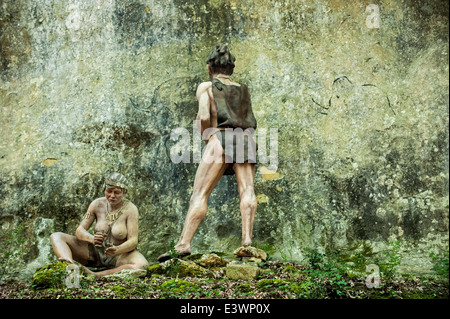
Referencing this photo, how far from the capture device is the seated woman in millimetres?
6980

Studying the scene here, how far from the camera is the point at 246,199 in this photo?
285 inches

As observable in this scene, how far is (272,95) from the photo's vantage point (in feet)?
30.2

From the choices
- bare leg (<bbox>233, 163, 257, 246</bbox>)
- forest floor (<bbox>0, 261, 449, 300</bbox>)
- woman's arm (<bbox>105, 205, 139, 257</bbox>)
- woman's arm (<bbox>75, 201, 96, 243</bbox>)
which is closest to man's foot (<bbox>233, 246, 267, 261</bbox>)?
bare leg (<bbox>233, 163, 257, 246</bbox>)

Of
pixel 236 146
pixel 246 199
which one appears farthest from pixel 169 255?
pixel 236 146

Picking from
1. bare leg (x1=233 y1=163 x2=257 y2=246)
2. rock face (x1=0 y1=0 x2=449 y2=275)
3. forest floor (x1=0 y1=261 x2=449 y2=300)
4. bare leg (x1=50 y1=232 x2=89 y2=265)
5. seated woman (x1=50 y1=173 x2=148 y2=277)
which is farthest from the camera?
rock face (x1=0 y1=0 x2=449 y2=275)

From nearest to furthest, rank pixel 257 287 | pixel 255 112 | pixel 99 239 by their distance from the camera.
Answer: pixel 257 287 < pixel 99 239 < pixel 255 112

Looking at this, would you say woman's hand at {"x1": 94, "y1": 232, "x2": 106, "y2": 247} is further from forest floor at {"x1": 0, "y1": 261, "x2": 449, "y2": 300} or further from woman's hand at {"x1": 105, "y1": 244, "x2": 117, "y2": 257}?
forest floor at {"x1": 0, "y1": 261, "x2": 449, "y2": 300}

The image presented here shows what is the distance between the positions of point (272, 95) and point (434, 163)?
230cm

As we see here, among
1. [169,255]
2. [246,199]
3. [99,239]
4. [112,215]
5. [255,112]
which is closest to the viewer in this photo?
[99,239]

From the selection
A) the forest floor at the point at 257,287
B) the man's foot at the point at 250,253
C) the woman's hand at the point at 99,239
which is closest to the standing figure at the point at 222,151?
the man's foot at the point at 250,253

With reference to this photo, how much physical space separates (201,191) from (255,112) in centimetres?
224

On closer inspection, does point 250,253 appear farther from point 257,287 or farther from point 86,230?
point 86,230

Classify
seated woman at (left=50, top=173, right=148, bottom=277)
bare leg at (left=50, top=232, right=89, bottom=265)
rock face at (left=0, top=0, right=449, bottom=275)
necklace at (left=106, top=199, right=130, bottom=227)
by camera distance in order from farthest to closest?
rock face at (left=0, top=0, right=449, bottom=275) → necklace at (left=106, top=199, right=130, bottom=227) → seated woman at (left=50, top=173, right=148, bottom=277) → bare leg at (left=50, top=232, right=89, bottom=265)
